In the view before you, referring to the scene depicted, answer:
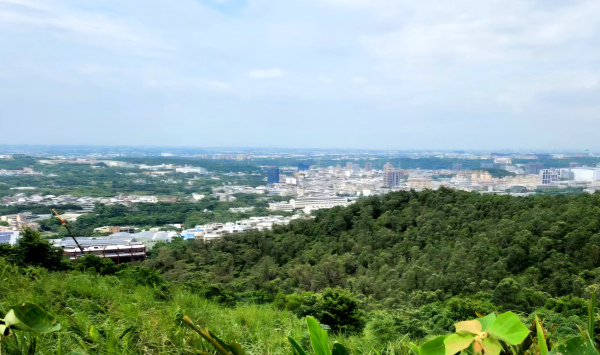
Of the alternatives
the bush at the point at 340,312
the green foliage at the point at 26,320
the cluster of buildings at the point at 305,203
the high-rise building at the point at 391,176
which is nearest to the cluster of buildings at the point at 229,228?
the cluster of buildings at the point at 305,203

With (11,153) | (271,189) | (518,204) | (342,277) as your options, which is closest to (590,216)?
(518,204)

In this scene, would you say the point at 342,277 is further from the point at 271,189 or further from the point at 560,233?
the point at 271,189

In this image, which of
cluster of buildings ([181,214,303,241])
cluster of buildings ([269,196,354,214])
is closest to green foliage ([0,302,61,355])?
cluster of buildings ([181,214,303,241])

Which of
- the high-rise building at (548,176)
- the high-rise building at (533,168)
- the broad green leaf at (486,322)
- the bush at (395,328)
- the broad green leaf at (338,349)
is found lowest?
the bush at (395,328)

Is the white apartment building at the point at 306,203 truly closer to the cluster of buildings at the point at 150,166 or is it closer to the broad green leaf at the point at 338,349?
the cluster of buildings at the point at 150,166

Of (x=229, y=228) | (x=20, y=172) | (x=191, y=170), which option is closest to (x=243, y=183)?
(x=191, y=170)

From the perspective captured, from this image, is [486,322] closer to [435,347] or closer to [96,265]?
[435,347]

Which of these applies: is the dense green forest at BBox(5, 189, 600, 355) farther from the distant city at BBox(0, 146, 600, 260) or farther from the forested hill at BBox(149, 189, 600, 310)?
the distant city at BBox(0, 146, 600, 260)
